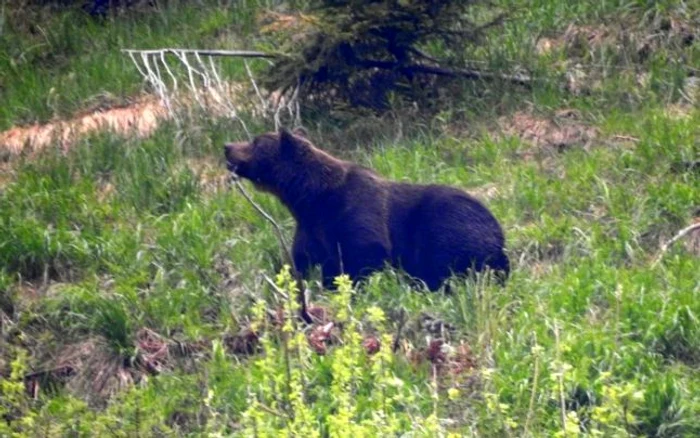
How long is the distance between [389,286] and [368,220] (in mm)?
462

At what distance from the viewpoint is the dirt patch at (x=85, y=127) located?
11.7 metres

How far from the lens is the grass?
6609 mm

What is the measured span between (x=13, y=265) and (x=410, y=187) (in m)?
2.80

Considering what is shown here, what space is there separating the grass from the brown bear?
0.21 m

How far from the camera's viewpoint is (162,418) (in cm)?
721

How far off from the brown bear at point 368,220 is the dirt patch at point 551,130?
6.63 feet

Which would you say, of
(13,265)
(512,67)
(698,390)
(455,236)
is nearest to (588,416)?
(698,390)

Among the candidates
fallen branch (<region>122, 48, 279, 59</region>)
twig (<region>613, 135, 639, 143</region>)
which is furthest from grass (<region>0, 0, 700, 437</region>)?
fallen branch (<region>122, 48, 279, 59</region>)

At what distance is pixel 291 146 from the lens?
Result: 29.8 ft

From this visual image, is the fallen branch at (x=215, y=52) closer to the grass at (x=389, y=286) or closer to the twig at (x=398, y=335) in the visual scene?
the grass at (x=389, y=286)

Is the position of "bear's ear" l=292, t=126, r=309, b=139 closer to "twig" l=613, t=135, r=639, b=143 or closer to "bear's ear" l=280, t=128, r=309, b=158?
"bear's ear" l=280, t=128, r=309, b=158

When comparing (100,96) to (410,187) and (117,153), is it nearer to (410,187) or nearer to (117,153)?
(117,153)

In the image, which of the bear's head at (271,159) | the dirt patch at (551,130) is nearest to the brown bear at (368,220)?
the bear's head at (271,159)

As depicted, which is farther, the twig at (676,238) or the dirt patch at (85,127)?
the dirt patch at (85,127)
